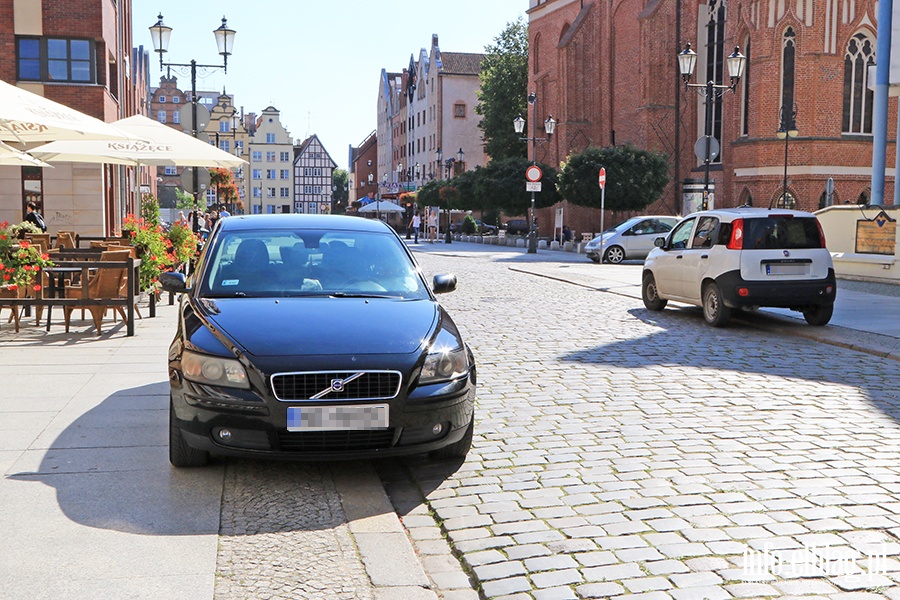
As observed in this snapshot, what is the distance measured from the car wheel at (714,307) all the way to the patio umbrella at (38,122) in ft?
26.8

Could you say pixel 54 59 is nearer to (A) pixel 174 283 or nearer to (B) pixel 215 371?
(A) pixel 174 283

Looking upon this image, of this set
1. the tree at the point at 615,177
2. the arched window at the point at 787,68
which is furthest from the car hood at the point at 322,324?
the arched window at the point at 787,68

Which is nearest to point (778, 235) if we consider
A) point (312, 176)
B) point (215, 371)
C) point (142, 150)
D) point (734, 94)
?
point (215, 371)

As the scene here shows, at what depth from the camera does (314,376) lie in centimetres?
532

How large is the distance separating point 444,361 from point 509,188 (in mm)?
44315

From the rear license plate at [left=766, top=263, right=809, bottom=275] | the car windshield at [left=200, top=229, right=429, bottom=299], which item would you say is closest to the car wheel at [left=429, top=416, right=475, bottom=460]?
the car windshield at [left=200, top=229, right=429, bottom=299]

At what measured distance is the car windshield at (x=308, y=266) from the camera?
21.4 ft

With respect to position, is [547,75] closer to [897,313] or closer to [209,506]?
[897,313]

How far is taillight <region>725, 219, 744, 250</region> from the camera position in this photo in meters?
13.3

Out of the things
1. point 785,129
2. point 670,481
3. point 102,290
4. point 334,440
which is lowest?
point 670,481

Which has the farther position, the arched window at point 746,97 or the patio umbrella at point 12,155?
the arched window at point 746,97

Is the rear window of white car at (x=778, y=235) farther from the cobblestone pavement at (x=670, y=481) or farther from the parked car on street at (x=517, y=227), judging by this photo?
the parked car on street at (x=517, y=227)

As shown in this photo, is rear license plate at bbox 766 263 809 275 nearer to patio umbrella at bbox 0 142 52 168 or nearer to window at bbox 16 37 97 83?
patio umbrella at bbox 0 142 52 168

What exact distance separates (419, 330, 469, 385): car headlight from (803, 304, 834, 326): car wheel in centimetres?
902
